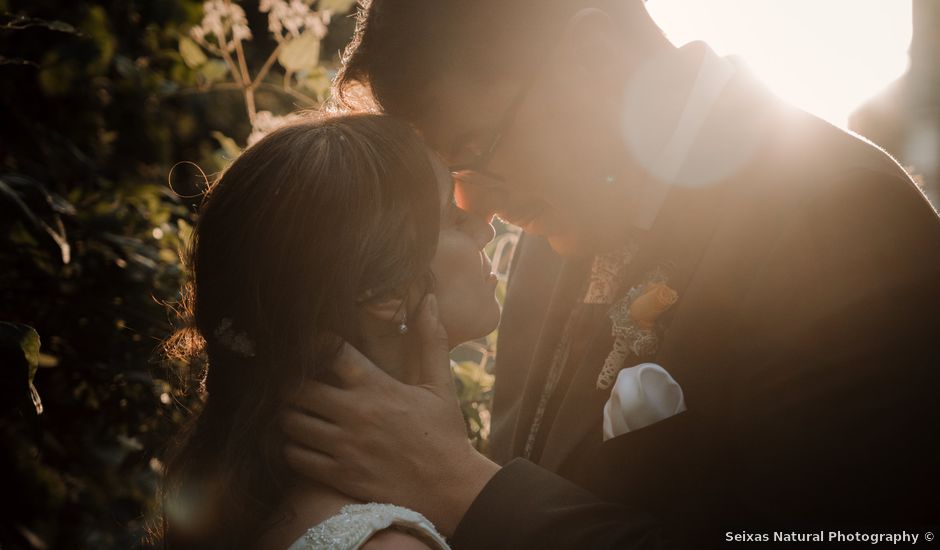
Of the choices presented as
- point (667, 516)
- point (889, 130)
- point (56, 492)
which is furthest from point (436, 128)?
Answer: point (889, 130)

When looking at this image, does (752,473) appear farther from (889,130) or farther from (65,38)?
(889,130)

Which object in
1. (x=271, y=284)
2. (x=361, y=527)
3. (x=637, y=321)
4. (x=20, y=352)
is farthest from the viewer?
(x=637, y=321)

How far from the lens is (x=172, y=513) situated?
212cm

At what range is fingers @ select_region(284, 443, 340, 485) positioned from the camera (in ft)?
6.18

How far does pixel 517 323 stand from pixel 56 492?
1.91 meters

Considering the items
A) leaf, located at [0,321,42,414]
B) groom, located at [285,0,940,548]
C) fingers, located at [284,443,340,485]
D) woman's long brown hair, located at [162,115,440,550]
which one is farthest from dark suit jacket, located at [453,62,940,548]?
leaf, located at [0,321,42,414]

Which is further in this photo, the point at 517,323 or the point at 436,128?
the point at 517,323

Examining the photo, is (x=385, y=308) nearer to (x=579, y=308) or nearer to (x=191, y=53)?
(x=579, y=308)

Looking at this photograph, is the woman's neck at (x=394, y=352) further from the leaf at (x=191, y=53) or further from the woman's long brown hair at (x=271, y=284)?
the leaf at (x=191, y=53)

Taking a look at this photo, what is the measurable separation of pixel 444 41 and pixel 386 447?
134cm

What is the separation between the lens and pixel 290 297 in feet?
6.77

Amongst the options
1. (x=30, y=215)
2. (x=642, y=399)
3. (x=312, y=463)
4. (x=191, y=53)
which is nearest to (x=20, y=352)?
(x=30, y=215)

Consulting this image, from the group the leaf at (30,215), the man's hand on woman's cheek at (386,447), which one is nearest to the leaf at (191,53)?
the leaf at (30,215)

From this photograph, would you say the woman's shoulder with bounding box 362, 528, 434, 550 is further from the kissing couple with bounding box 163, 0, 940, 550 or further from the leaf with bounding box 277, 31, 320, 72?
the leaf with bounding box 277, 31, 320, 72
